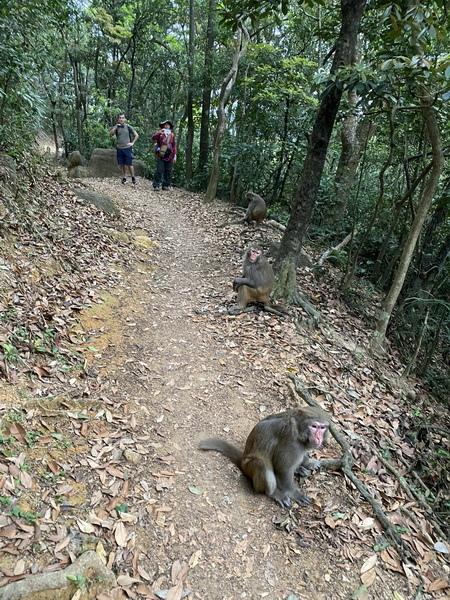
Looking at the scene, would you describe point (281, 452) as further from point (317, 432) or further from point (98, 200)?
point (98, 200)

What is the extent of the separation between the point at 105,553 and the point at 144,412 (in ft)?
5.26

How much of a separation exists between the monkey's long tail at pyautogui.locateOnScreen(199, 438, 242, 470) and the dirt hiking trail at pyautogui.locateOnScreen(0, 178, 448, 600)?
0.08 m

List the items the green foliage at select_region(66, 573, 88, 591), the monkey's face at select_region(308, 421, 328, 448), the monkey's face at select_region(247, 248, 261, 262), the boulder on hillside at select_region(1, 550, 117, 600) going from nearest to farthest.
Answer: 1. the boulder on hillside at select_region(1, 550, 117, 600)
2. the green foliage at select_region(66, 573, 88, 591)
3. the monkey's face at select_region(308, 421, 328, 448)
4. the monkey's face at select_region(247, 248, 261, 262)

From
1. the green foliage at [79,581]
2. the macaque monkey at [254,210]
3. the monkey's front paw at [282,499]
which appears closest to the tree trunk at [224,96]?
the macaque monkey at [254,210]

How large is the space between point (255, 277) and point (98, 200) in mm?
4980

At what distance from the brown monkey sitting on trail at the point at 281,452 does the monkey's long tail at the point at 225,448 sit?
0.15 m

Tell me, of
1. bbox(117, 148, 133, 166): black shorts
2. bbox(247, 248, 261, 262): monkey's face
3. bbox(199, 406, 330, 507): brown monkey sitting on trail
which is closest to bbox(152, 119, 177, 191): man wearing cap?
bbox(117, 148, 133, 166): black shorts

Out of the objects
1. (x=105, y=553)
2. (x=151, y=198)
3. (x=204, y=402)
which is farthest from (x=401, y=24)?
(x=151, y=198)

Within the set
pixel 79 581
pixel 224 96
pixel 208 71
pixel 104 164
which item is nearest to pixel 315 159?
pixel 79 581

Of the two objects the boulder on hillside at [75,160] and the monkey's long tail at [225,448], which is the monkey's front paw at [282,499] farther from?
the boulder on hillside at [75,160]

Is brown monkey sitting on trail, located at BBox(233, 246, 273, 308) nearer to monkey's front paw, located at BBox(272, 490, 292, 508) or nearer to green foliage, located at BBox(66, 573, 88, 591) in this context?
monkey's front paw, located at BBox(272, 490, 292, 508)

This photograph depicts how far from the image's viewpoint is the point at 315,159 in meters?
6.23

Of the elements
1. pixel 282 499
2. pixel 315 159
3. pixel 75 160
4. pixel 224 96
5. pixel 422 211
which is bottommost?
pixel 282 499

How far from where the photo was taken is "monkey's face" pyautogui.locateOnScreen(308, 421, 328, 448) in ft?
11.2
